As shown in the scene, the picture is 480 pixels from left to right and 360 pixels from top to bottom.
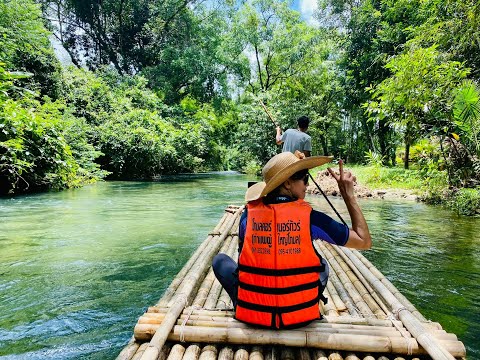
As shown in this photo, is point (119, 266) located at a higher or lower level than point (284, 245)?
lower

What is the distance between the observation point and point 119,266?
4203 millimetres

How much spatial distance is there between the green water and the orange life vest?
121 centimetres

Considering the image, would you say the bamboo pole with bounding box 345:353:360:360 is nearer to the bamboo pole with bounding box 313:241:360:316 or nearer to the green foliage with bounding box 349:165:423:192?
the bamboo pole with bounding box 313:241:360:316

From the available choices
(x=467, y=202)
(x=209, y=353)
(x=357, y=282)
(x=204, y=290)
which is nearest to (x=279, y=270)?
(x=209, y=353)

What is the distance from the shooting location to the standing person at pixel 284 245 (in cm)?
181

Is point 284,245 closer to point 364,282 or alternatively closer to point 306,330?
point 306,330

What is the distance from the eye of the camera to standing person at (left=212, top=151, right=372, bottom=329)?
181cm

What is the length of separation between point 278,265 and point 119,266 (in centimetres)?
290

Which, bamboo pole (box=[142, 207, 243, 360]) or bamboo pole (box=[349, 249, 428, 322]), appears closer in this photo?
bamboo pole (box=[142, 207, 243, 360])

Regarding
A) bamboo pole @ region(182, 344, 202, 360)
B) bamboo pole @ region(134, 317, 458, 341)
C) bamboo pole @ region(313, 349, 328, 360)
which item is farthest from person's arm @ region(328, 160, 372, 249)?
bamboo pole @ region(182, 344, 202, 360)

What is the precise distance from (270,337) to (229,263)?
0.54 meters

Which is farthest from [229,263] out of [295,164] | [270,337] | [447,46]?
[447,46]

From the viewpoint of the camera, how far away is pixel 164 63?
75.7 ft

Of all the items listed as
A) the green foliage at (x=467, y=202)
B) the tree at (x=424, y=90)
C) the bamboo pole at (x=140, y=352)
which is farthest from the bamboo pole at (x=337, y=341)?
the tree at (x=424, y=90)
